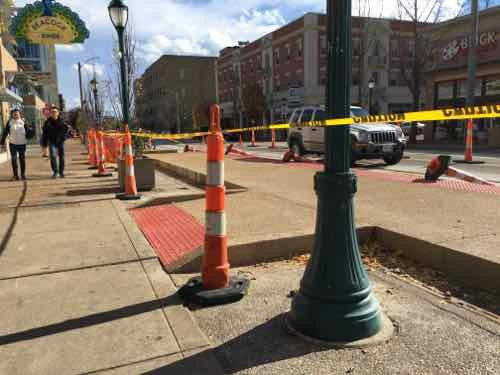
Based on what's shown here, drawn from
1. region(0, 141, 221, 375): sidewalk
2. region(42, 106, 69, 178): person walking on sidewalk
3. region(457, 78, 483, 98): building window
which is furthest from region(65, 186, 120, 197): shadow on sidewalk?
region(457, 78, 483, 98): building window

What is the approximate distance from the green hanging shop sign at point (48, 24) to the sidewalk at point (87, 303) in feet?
35.2

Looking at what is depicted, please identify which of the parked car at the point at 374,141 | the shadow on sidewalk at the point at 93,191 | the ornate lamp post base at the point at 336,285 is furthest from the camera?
the parked car at the point at 374,141

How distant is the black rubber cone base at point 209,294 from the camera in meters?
3.35

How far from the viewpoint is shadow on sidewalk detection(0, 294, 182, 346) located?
287 centimetres

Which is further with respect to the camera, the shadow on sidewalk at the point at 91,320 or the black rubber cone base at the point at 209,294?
the black rubber cone base at the point at 209,294

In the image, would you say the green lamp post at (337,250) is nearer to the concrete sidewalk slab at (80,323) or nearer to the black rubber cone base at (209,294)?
the black rubber cone base at (209,294)

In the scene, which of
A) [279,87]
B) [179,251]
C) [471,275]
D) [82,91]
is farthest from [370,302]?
[279,87]

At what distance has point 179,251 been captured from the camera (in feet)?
14.7

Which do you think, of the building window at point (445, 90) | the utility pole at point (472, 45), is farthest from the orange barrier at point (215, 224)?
the building window at point (445, 90)

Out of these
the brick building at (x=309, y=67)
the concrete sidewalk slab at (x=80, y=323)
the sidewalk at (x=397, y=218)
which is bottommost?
the concrete sidewalk slab at (x=80, y=323)

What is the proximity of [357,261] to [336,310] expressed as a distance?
360 millimetres

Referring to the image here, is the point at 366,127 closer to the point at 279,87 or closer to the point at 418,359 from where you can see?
the point at 418,359

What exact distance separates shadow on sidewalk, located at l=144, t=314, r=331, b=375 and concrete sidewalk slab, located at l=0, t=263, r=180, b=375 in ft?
0.58

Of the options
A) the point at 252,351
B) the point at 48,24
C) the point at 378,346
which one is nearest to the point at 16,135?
the point at 48,24
